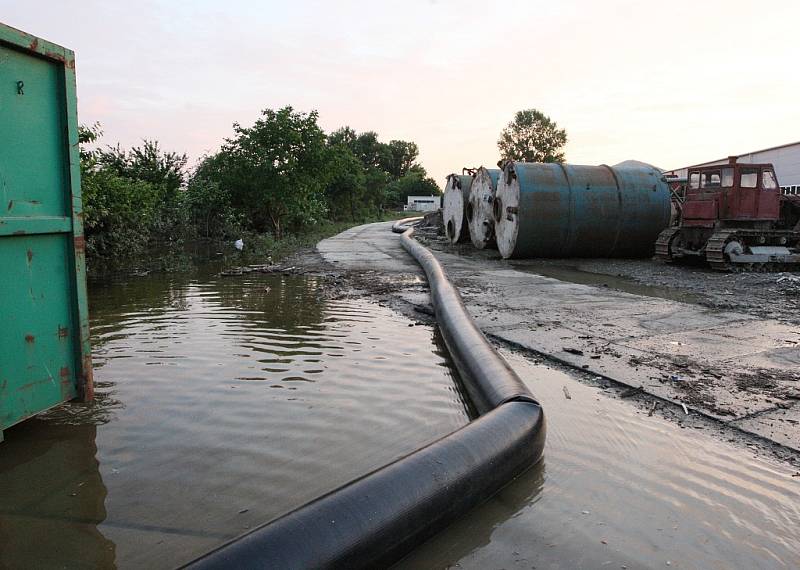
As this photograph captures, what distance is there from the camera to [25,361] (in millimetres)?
3254

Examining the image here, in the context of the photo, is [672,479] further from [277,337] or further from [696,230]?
[696,230]

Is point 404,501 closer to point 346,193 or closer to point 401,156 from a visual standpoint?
point 346,193

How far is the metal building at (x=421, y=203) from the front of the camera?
78500mm

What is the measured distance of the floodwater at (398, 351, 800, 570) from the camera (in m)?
2.36

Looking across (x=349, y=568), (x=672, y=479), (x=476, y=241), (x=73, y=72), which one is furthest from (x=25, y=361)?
(x=476, y=241)

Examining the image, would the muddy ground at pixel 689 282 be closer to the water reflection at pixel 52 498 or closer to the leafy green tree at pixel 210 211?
the water reflection at pixel 52 498

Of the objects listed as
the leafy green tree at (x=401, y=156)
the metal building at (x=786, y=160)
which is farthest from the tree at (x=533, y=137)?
the metal building at (x=786, y=160)

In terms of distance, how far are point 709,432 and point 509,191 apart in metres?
11.8

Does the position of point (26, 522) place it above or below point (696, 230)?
below

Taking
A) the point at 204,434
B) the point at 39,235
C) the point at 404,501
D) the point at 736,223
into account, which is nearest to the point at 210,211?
the point at 736,223

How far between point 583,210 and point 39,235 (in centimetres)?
1265

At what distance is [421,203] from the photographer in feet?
267

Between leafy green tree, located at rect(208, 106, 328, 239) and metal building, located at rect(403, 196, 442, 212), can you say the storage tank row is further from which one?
metal building, located at rect(403, 196, 442, 212)

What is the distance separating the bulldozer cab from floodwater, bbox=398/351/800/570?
10.6 m
